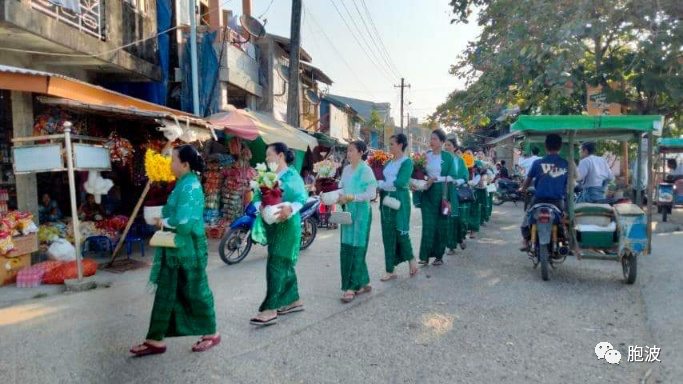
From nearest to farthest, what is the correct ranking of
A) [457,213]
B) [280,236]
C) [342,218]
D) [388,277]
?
[280,236], [342,218], [388,277], [457,213]

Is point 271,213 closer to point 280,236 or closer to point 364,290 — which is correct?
point 280,236

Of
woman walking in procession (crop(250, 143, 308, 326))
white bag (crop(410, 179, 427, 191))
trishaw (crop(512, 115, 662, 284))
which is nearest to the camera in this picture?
woman walking in procession (crop(250, 143, 308, 326))

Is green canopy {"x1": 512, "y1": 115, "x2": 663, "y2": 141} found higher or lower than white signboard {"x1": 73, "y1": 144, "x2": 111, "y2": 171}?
higher

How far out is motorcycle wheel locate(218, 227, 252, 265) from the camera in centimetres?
720

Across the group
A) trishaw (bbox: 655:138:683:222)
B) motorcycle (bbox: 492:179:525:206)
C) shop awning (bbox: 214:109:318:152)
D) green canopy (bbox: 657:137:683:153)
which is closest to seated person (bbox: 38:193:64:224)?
shop awning (bbox: 214:109:318:152)

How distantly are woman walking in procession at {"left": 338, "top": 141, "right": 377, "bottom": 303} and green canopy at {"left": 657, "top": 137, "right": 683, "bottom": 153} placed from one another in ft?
36.6

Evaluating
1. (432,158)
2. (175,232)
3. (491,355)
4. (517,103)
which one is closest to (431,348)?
(491,355)

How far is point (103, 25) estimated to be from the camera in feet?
30.6

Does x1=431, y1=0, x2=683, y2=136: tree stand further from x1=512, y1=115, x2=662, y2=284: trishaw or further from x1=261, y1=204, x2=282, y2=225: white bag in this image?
x1=261, y1=204, x2=282, y2=225: white bag

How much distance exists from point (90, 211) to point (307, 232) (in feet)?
12.5

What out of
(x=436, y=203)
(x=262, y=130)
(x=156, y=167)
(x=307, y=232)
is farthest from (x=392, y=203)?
(x=262, y=130)

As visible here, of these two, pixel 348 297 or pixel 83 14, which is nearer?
pixel 348 297

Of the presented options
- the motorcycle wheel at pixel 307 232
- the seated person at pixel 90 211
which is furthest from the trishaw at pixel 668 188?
the seated person at pixel 90 211

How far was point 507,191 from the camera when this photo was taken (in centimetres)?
1719
